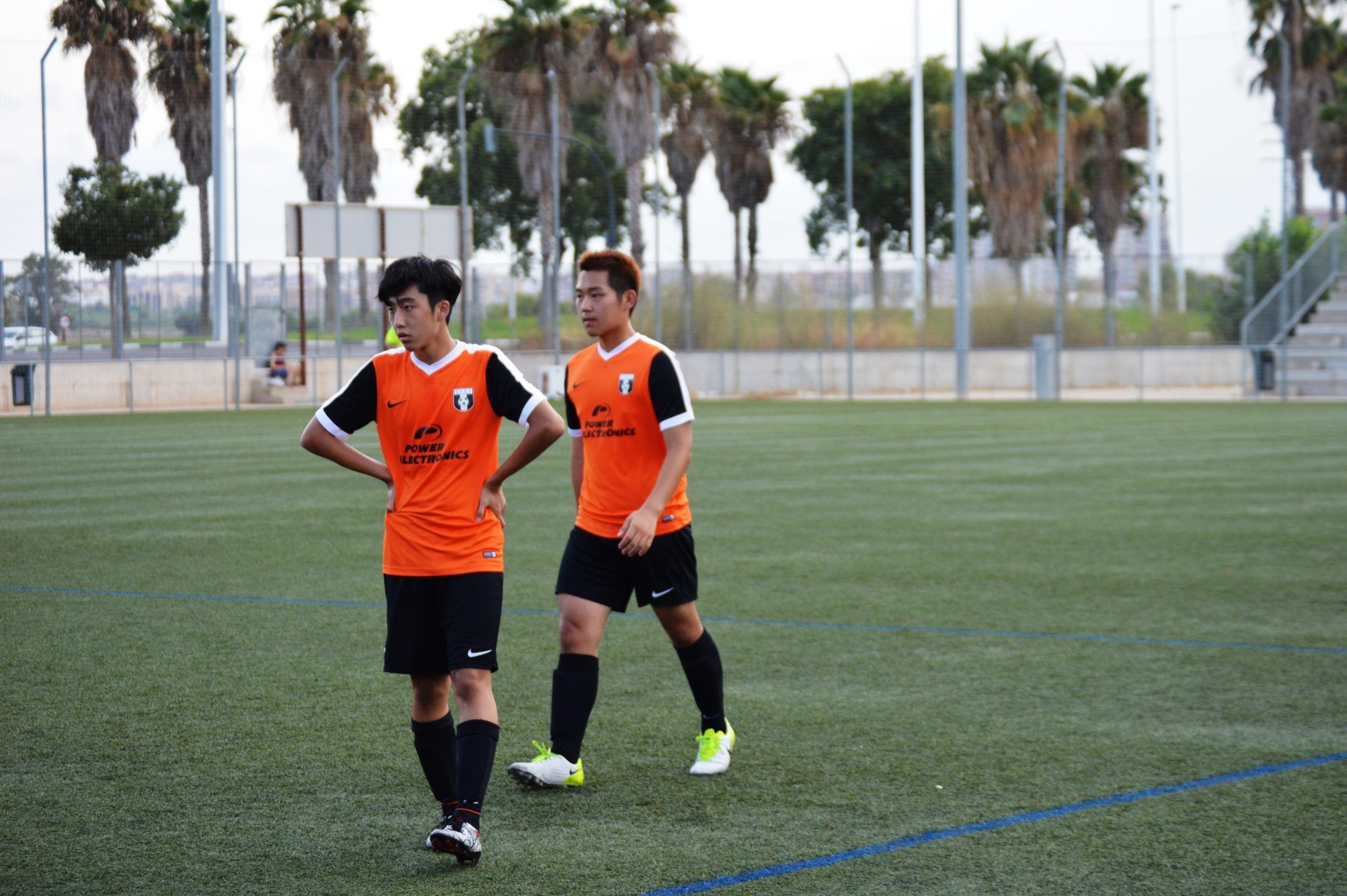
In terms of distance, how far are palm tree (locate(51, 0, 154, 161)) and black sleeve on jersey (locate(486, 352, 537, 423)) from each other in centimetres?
3382

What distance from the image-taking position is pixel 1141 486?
15.5 metres

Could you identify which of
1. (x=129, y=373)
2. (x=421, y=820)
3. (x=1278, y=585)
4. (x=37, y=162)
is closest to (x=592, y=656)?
(x=421, y=820)

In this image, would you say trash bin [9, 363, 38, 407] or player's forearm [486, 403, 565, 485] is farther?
→ trash bin [9, 363, 38, 407]

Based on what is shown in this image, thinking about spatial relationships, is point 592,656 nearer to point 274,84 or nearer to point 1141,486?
point 1141,486

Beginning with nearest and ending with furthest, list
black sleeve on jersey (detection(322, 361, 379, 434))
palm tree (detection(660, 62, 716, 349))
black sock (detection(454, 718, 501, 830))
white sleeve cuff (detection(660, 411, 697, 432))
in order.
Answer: black sock (detection(454, 718, 501, 830)) → black sleeve on jersey (detection(322, 361, 379, 434)) → white sleeve cuff (detection(660, 411, 697, 432)) → palm tree (detection(660, 62, 716, 349))

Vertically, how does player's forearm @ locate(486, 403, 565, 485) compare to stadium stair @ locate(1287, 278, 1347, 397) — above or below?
below

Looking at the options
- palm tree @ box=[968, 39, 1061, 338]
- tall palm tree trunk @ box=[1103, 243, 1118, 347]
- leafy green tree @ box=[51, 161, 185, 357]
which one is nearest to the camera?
leafy green tree @ box=[51, 161, 185, 357]

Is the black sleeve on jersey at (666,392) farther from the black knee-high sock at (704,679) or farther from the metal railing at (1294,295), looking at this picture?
the metal railing at (1294,295)

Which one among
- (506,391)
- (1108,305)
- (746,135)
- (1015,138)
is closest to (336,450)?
(506,391)

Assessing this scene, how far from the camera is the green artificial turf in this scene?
14.7ft

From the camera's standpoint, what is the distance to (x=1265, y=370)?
37469 millimetres

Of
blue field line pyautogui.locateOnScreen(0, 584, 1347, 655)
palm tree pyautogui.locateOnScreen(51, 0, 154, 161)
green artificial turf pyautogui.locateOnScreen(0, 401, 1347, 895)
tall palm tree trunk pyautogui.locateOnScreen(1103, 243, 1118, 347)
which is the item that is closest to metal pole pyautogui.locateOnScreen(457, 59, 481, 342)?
palm tree pyautogui.locateOnScreen(51, 0, 154, 161)

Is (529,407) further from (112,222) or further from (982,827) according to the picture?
(112,222)

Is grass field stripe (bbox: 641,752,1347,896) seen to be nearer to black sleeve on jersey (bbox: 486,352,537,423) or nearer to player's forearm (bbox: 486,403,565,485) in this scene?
player's forearm (bbox: 486,403,565,485)
